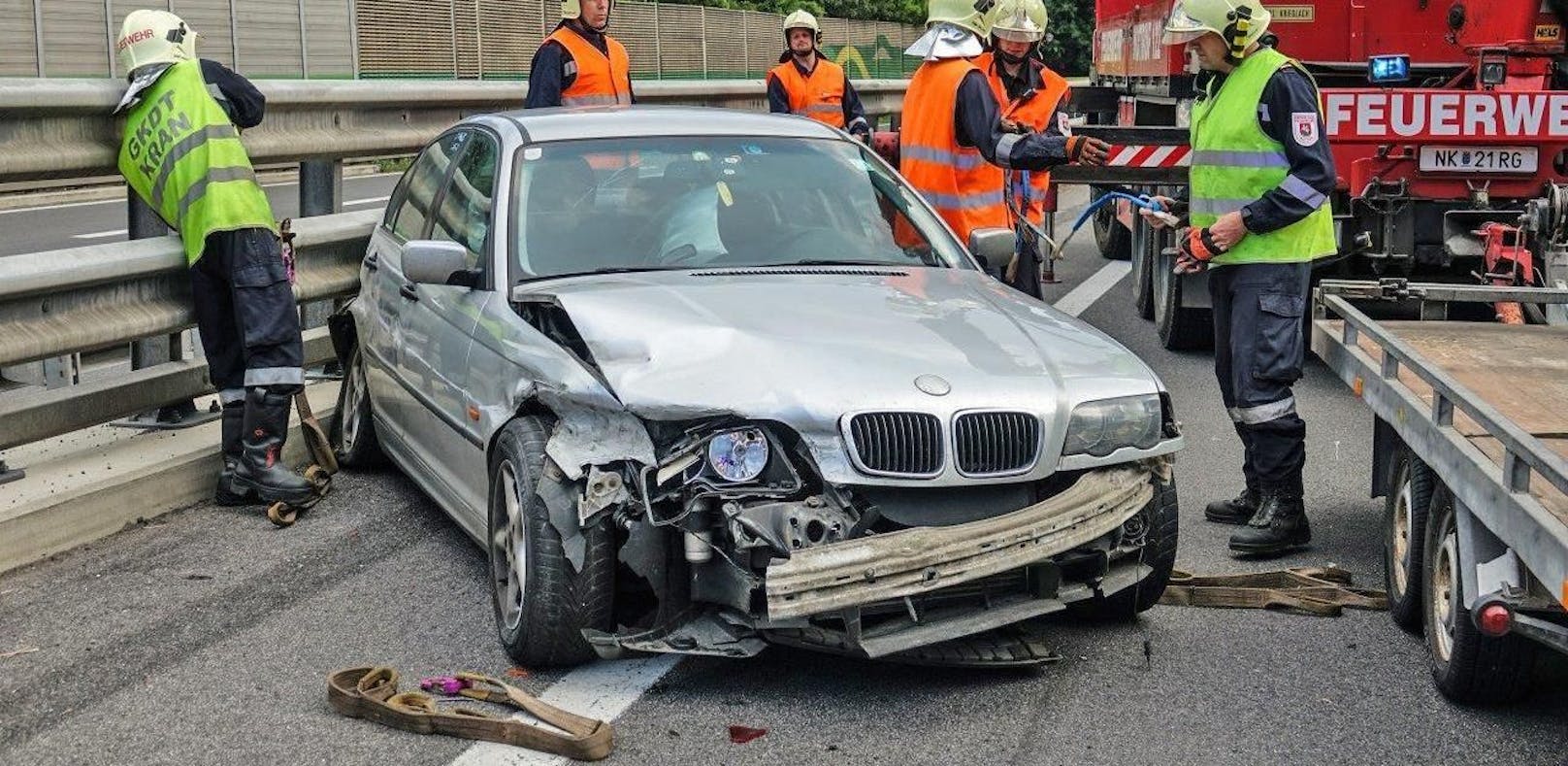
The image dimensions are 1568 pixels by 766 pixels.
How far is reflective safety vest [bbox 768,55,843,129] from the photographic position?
13086 mm

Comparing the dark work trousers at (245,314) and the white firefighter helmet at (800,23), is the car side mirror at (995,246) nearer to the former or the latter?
the dark work trousers at (245,314)

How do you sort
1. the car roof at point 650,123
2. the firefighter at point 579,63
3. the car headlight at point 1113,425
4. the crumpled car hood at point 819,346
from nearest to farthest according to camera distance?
the crumpled car hood at point 819,346, the car headlight at point 1113,425, the car roof at point 650,123, the firefighter at point 579,63

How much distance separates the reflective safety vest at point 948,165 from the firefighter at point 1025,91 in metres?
0.20

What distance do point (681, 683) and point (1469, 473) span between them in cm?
200

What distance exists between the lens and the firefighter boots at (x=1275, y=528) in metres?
6.65

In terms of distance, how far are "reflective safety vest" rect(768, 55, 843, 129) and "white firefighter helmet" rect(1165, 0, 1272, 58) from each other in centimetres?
622

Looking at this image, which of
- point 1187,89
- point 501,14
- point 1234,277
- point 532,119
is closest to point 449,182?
point 532,119

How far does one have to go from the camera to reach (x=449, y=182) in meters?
7.20

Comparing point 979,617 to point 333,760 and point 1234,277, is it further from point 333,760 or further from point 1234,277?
point 1234,277

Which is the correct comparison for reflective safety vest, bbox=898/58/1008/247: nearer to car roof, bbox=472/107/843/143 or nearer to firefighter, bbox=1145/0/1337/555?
car roof, bbox=472/107/843/143

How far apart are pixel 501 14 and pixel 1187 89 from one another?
21.8 metres

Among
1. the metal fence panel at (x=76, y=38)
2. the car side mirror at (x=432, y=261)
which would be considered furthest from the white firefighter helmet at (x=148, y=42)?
the metal fence panel at (x=76, y=38)

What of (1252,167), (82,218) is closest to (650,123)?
(1252,167)

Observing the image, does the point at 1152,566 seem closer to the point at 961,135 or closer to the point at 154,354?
the point at 961,135
